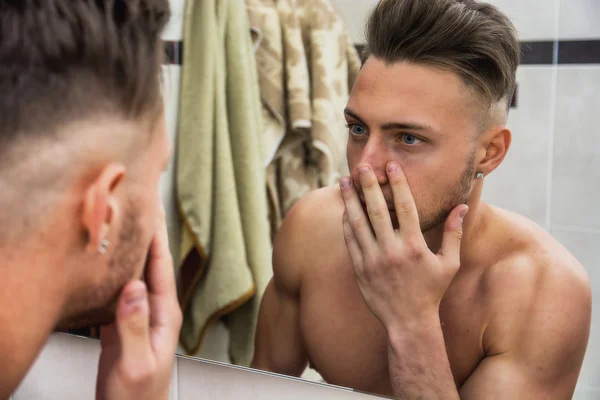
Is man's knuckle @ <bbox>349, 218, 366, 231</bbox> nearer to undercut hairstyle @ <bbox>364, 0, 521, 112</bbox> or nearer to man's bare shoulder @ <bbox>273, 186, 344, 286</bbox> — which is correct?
man's bare shoulder @ <bbox>273, 186, 344, 286</bbox>

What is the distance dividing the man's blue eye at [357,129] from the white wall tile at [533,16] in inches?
9.5

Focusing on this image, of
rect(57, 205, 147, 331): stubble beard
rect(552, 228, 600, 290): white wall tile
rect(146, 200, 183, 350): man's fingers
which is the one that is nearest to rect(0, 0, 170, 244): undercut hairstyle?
rect(57, 205, 147, 331): stubble beard

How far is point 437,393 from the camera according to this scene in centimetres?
90

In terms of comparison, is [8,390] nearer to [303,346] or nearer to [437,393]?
[303,346]

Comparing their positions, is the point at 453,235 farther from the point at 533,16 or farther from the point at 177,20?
the point at 177,20

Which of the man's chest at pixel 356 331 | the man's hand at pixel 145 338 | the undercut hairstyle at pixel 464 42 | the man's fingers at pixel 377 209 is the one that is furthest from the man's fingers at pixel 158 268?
the undercut hairstyle at pixel 464 42

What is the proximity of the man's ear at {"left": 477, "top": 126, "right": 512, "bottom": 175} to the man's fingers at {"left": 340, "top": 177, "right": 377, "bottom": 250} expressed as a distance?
0.57 ft

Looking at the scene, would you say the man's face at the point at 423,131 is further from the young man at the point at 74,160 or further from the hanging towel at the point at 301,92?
the young man at the point at 74,160

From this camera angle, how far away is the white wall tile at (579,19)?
0.85 meters

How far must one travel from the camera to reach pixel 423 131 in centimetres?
86

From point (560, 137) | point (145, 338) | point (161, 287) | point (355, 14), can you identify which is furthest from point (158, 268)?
point (560, 137)

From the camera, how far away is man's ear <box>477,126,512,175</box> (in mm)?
858

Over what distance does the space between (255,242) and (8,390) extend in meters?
0.44

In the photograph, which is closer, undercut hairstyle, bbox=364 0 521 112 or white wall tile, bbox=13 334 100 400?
undercut hairstyle, bbox=364 0 521 112
